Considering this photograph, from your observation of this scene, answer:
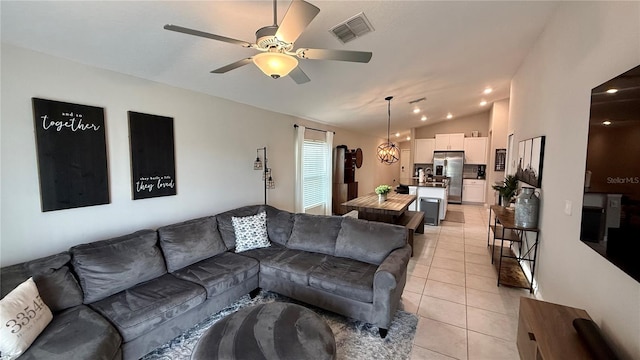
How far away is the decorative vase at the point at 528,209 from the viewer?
2.96 m

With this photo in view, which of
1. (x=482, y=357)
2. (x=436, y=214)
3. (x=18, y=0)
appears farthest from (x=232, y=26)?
(x=436, y=214)

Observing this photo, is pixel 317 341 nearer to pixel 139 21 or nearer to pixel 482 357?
pixel 482 357

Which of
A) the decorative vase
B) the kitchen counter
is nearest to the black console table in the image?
the decorative vase

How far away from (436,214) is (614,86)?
4703 millimetres

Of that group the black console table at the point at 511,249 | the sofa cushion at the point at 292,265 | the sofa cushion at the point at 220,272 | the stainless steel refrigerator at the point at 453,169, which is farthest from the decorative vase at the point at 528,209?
the stainless steel refrigerator at the point at 453,169

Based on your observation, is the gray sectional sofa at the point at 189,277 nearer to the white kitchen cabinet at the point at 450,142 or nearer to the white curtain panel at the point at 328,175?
the white curtain panel at the point at 328,175

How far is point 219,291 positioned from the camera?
7.87ft

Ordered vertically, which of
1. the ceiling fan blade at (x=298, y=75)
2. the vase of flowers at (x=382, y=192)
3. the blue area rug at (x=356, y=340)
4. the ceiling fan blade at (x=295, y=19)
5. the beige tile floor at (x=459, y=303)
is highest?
the ceiling fan blade at (x=295, y=19)

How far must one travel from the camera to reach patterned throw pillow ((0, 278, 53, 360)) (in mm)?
1393

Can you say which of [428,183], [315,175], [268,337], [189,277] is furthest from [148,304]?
[428,183]

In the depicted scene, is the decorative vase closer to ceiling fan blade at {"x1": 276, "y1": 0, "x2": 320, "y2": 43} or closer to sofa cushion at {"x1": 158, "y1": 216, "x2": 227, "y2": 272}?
ceiling fan blade at {"x1": 276, "y1": 0, "x2": 320, "y2": 43}

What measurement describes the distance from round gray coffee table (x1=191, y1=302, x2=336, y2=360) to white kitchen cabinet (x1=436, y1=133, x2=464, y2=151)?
8378 millimetres

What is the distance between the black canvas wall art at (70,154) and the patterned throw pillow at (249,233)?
135 centimetres

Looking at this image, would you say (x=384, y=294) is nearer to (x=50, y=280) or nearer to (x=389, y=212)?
(x=389, y=212)
